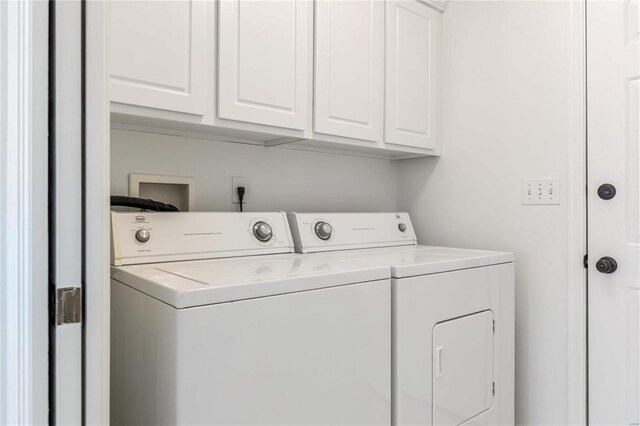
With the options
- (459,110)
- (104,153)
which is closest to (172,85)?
(104,153)

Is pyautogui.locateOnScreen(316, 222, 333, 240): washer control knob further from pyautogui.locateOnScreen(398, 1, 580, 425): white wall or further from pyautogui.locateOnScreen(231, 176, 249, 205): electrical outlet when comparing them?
pyautogui.locateOnScreen(398, 1, 580, 425): white wall

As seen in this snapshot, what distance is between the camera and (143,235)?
4.64ft

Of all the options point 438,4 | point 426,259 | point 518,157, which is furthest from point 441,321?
point 438,4

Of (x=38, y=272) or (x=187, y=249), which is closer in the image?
(x=38, y=272)

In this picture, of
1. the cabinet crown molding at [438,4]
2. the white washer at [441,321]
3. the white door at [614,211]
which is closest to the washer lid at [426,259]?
the white washer at [441,321]

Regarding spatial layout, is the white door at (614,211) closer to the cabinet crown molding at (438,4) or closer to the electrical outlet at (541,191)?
the electrical outlet at (541,191)

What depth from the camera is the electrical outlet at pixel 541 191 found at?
1.83 m

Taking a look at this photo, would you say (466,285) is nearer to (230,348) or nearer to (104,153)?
(230,348)

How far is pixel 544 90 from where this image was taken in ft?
6.12

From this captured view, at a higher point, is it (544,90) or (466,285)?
(544,90)

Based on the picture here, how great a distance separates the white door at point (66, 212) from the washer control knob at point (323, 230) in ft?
3.69

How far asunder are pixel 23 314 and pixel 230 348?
0.41 metres

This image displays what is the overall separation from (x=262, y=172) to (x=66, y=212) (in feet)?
3.93

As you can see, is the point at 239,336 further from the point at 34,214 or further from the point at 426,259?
the point at 426,259
